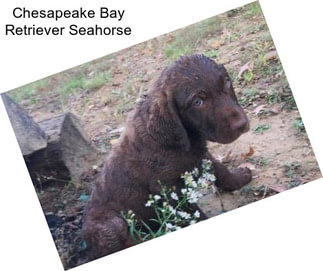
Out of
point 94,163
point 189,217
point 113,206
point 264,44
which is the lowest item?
point 189,217

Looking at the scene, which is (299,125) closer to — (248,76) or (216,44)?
(248,76)

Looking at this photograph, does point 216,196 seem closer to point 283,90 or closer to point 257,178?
point 257,178

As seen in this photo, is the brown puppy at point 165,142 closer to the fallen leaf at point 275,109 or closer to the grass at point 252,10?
the fallen leaf at point 275,109

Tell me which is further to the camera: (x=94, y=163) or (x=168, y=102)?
(x=94, y=163)

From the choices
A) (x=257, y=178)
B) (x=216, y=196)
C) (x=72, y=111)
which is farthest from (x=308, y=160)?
(x=72, y=111)

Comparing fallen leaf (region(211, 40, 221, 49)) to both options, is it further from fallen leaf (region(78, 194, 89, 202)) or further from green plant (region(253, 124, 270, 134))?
fallen leaf (region(78, 194, 89, 202))

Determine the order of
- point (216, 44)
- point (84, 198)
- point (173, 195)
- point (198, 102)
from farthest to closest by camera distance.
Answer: point (216, 44) < point (84, 198) < point (173, 195) < point (198, 102)

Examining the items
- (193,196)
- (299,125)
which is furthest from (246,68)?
(193,196)
